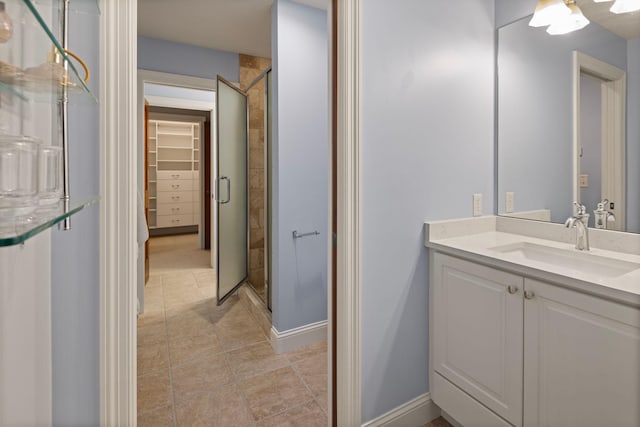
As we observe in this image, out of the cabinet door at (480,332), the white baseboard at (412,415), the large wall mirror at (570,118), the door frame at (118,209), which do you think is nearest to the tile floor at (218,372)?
the white baseboard at (412,415)

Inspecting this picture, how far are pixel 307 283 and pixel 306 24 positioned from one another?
6.32 ft

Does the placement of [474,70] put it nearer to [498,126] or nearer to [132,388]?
[498,126]

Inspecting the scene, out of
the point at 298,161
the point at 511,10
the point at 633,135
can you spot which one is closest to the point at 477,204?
the point at 633,135

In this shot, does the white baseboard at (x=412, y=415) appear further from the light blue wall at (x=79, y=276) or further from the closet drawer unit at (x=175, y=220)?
the closet drawer unit at (x=175, y=220)

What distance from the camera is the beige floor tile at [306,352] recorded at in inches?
93.8

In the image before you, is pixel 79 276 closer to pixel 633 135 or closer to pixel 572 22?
pixel 633 135

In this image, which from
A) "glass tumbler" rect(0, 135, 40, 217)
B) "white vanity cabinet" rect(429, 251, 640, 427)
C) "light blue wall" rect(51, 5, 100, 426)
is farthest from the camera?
"white vanity cabinet" rect(429, 251, 640, 427)

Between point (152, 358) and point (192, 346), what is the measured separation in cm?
28

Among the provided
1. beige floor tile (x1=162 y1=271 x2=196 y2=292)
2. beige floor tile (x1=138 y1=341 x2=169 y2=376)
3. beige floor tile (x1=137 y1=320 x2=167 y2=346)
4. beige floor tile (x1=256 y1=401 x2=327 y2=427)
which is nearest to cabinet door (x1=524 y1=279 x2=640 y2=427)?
beige floor tile (x1=256 y1=401 x2=327 y2=427)

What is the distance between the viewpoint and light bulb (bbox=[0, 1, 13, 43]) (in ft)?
1.95

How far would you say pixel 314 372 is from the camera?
7.21 feet

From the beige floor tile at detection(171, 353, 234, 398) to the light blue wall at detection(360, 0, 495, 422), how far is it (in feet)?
3.34

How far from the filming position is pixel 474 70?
1.91m

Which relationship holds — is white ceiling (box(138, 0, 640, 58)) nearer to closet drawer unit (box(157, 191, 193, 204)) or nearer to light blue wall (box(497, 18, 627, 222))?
light blue wall (box(497, 18, 627, 222))
